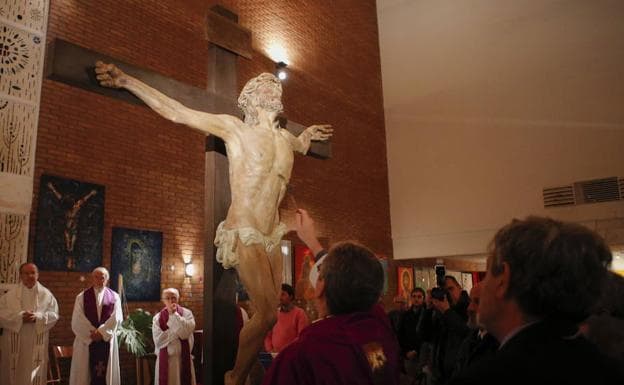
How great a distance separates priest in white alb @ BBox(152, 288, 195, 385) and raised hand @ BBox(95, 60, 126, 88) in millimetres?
4409

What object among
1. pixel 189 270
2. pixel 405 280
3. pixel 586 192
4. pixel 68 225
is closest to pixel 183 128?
pixel 189 270

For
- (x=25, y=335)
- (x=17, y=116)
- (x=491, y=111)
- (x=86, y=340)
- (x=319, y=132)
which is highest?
(x=491, y=111)

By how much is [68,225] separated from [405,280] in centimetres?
774

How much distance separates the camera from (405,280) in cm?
1255

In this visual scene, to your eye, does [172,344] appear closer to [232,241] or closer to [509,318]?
[232,241]

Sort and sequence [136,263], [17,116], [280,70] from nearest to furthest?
[17,116], [136,263], [280,70]

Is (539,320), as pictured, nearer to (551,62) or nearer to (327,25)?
(551,62)

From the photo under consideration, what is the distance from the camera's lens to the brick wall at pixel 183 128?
23.6ft

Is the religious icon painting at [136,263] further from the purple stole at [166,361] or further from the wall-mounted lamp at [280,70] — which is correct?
the wall-mounted lamp at [280,70]

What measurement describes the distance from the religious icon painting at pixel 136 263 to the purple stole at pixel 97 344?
0.66 meters

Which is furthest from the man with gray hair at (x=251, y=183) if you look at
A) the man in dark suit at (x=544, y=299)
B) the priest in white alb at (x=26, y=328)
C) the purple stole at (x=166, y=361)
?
the purple stole at (x=166, y=361)

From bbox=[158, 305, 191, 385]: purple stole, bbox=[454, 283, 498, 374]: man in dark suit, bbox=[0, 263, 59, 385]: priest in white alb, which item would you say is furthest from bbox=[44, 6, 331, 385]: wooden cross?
bbox=[158, 305, 191, 385]: purple stole

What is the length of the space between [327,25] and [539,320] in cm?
1157

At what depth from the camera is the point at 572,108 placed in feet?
32.8
